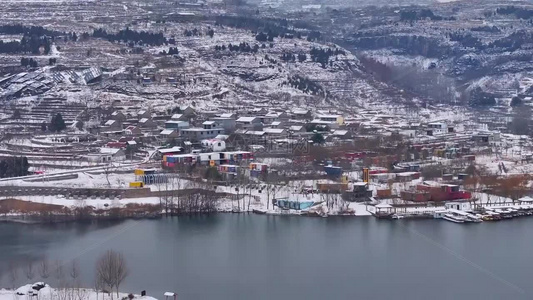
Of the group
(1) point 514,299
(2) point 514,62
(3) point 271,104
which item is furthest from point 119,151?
(2) point 514,62

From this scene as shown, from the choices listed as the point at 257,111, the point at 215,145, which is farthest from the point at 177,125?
the point at 257,111

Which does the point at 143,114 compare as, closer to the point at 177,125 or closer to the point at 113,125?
the point at 113,125

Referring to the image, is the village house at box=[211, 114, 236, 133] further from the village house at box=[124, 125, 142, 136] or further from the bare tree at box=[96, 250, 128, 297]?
the bare tree at box=[96, 250, 128, 297]

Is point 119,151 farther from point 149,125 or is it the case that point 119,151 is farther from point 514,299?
point 514,299

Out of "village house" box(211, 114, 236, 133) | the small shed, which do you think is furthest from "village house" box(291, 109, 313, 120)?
the small shed

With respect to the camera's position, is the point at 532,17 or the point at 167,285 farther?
the point at 532,17
